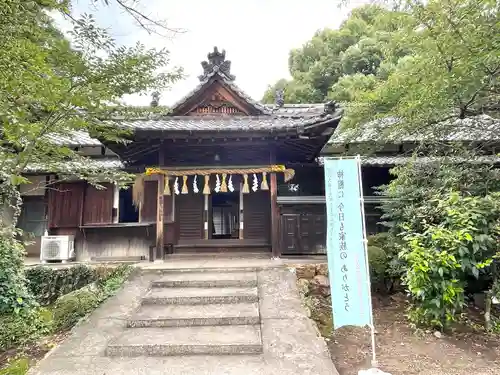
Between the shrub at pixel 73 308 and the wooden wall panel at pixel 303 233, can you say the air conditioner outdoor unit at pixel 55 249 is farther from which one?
the wooden wall panel at pixel 303 233

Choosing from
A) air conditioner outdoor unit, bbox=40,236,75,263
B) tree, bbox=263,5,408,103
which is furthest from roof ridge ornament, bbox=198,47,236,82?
tree, bbox=263,5,408,103

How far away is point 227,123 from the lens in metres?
8.73

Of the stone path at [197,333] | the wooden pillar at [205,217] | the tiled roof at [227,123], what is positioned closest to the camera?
the stone path at [197,333]

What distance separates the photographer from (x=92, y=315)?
521 centimetres

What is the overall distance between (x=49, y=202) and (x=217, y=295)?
783cm

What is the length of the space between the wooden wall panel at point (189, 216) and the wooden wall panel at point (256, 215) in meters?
1.39

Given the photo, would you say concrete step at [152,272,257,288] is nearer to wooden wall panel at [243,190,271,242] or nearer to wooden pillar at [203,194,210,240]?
wooden pillar at [203,194,210,240]

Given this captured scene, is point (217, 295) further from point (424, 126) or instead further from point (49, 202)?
point (49, 202)

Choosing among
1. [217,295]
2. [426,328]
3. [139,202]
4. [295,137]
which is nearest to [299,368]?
[217,295]

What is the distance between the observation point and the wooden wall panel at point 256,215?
33.0 ft

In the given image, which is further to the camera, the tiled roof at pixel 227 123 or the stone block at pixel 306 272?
the tiled roof at pixel 227 123

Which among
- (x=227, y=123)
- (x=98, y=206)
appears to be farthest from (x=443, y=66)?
(x=98, y=206)

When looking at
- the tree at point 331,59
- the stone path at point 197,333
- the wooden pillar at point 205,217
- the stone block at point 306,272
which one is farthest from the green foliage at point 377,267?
the tree at point 331,59

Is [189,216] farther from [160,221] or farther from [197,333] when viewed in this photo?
[197,333]
